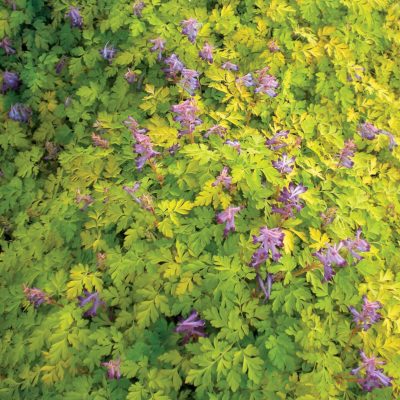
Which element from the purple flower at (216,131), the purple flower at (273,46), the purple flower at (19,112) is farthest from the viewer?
the purple flower at (19,112)

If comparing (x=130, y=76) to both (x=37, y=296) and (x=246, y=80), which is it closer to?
(x=246, y=80)

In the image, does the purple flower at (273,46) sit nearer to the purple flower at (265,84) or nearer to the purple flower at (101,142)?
the purple flower at (265,84)

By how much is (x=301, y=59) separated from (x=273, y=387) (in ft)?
9.81

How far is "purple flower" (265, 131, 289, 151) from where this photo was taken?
11.0 feet

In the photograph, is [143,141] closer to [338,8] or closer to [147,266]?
[147,266]

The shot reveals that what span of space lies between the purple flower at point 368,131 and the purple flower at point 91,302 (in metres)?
2.80

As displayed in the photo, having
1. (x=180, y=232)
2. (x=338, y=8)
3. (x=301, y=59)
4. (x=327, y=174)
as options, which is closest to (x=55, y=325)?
(x=180, y=232)

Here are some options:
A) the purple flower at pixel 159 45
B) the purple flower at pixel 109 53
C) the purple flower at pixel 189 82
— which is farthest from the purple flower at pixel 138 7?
the purple flower at pixel 189 82

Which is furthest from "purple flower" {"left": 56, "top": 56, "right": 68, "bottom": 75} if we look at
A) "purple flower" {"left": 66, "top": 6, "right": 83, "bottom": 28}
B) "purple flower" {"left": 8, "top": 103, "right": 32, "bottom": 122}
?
"purple flower" {"left": 8, "top": 103, "right": 32, "bottom": 122}

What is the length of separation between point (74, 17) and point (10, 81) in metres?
1.01

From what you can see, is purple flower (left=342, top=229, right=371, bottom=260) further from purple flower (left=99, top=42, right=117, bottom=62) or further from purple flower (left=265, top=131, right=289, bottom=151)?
purple flower (left=99, top=42, right=117, bottom=62)

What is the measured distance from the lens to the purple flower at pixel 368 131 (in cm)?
385

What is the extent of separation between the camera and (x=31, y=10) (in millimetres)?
4379

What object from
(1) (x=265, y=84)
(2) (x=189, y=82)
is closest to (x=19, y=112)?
(2) (x=189, y=82)
